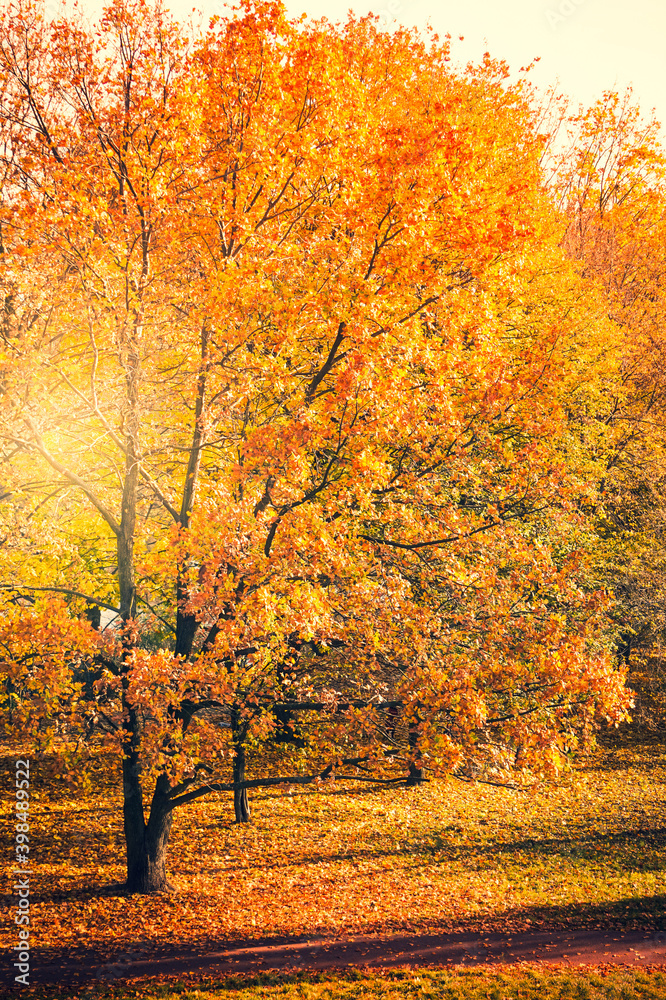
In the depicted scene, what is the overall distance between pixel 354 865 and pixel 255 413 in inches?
376

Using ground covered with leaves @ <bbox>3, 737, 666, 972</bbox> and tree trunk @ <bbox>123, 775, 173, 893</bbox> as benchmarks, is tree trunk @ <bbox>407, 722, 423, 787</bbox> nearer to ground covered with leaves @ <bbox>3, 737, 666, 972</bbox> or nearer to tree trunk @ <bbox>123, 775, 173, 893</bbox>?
ground covered with leaves @ <bbox>3, 737, 666, 972</bbox>

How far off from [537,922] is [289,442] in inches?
395

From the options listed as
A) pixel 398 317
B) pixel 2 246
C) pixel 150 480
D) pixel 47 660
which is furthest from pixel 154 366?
pixel 47 660

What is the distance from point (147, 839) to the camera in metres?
11.8

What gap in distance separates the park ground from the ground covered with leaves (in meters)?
0.04

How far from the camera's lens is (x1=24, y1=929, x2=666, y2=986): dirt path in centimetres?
978

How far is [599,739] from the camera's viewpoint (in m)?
24.6

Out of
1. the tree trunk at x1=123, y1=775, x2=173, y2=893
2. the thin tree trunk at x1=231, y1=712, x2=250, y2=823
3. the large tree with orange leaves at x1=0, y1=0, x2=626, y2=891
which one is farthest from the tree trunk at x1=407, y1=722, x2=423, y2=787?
the tree trunk at x1=123, y1=775, x2=173, y2=893

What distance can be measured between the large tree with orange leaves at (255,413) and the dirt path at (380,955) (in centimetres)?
212

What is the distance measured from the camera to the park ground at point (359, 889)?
10.0 metres

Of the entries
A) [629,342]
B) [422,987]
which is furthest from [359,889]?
[629,342]

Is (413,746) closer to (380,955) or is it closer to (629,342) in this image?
(380,955)

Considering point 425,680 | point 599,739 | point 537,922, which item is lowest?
point 537,922

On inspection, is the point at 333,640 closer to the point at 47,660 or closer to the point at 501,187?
the point at 47,660
